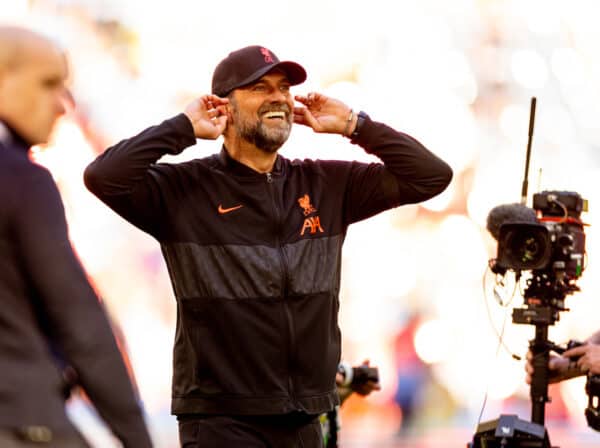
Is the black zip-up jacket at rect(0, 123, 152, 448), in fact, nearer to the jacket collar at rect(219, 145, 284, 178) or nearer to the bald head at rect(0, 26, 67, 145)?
the bald head at rect(0, 26, 67, 145)

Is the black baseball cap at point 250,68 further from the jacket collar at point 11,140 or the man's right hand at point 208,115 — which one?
the jacket collar at point 11,140

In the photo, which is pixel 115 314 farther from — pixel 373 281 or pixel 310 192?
pixel 310 192

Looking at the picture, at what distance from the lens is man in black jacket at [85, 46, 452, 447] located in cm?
328

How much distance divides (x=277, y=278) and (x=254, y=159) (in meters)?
0.39

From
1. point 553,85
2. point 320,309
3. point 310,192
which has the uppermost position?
point 553,85

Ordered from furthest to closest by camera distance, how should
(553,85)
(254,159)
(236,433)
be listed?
(553,85) < (254,159) < (236,433)

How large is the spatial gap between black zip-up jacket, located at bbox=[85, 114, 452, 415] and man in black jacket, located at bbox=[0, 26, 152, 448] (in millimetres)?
1177

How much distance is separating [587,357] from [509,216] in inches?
24.2

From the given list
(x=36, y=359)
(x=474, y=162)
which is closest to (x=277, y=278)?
(x=36, y=359)

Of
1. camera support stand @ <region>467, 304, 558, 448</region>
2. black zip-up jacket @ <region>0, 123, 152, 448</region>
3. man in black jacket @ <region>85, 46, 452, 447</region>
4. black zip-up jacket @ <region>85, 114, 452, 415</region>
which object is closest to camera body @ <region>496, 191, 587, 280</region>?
camera support stand @ <region>467, 304, 558, 448</region>

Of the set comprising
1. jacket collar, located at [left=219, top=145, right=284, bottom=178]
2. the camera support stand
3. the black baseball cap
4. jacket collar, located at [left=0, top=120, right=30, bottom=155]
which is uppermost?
the black baseball cap

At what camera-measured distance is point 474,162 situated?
7.75 metres

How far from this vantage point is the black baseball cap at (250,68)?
3.52m

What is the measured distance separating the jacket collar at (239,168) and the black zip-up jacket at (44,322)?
4.57ft
